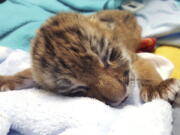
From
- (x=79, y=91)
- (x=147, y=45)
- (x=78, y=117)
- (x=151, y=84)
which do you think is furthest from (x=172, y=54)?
(x=78, y=117)

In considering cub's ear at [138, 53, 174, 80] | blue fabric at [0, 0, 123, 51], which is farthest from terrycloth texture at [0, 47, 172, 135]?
blue fabric at [0, 0, 123, 51]

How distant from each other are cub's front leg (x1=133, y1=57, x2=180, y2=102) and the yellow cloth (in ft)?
0.54

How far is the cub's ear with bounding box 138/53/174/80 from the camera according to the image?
1.57m

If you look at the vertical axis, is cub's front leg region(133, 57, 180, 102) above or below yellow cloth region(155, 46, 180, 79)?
above

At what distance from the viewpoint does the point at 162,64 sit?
63.5 inches

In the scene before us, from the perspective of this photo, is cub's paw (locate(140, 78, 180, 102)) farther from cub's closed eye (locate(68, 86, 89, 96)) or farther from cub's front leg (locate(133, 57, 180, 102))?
cub's closed eye (locate(68, 86, 89, 96))

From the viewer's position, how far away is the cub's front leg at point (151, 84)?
1.28 metres

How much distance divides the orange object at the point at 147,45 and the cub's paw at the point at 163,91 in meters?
0.51

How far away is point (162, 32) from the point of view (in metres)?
1.93

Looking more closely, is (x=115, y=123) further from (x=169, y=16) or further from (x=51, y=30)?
(x=169, y=16)

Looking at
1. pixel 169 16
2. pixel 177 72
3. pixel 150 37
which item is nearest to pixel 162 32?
pixel 150 37

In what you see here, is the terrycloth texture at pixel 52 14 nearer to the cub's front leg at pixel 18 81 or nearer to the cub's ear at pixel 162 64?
the cub's ear at pixel 162 64

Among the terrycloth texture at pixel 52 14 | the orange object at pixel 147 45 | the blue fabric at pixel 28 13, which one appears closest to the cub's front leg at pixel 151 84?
the orange object at pixel 147 45

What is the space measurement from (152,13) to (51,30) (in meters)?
1.12
